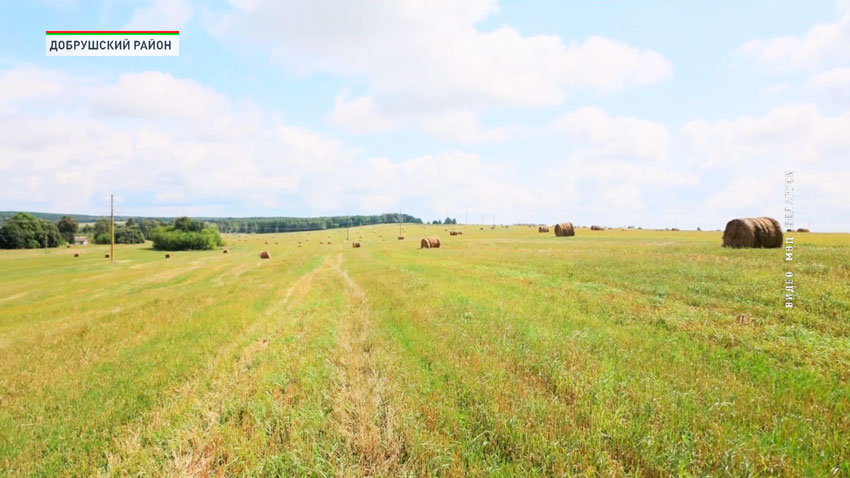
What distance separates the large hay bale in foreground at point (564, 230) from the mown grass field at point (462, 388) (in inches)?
1758

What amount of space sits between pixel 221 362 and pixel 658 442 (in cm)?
983

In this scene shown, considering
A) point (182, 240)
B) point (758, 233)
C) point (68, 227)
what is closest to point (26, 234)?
point (182, 240)

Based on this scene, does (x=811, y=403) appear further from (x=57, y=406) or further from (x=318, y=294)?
(x=318, y=294)

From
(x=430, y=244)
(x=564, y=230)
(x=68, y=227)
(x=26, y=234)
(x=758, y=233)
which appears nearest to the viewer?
(x=758, y=233)

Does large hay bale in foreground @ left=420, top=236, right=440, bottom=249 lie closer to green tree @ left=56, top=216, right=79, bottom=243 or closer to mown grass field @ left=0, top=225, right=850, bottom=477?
mown grass field @ left=0, top=225, right=850, bottom=477

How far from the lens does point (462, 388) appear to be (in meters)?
6.51

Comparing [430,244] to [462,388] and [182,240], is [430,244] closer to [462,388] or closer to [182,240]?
[462,388]

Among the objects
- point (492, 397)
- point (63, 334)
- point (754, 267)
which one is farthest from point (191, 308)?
point (754, 267)

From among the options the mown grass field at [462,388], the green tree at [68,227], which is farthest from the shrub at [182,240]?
the mown grass field at [462,388]

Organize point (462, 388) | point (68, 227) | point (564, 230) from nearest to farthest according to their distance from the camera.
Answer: point (462, 388), point (564, 230), point (68, 227)

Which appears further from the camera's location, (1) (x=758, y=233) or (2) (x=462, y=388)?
(1) (x=758, y=233)

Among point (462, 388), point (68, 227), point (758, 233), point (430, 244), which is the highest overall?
point (758, 233)

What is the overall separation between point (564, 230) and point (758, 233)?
35615 mm

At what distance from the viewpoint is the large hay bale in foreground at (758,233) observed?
2228 cm
